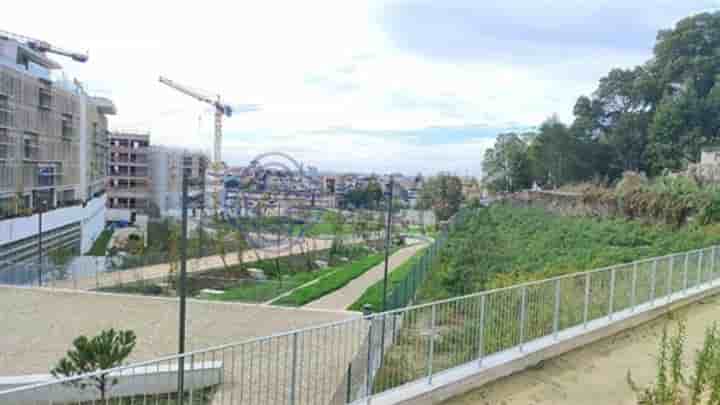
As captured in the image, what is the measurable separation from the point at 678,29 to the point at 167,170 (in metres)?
42.3

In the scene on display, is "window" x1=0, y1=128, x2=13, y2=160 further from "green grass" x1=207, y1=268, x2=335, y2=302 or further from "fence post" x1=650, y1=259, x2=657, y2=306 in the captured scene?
"fence post" x1=650, y1=259, x2=657, y2=306

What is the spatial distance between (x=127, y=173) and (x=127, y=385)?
50.9 metres

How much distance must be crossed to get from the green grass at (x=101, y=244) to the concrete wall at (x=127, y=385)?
28.7 meters

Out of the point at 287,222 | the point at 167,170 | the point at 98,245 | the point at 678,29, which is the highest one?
the point at 678,29

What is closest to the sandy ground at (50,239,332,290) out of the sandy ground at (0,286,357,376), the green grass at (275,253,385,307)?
the sandy ground at (0,286,357,376)

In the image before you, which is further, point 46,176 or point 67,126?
point 67,126

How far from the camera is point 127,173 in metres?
51.3

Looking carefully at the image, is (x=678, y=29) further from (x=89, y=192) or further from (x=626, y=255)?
(x=89, y=192)

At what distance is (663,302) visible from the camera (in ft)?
22.5

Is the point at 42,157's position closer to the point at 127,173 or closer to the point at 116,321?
the point at 116,321

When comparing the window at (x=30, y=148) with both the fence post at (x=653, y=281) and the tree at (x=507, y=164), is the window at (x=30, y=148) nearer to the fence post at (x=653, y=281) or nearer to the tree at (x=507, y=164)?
the fence post at (x=653, y=281)

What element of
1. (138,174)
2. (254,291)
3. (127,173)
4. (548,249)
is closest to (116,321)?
(254,291)

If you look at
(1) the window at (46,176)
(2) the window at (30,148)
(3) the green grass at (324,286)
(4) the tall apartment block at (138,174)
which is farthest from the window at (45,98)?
(3) the green grass at (324,286)

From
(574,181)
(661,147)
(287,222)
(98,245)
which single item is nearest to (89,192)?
(98,245)
